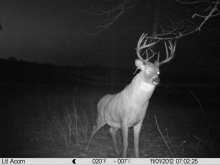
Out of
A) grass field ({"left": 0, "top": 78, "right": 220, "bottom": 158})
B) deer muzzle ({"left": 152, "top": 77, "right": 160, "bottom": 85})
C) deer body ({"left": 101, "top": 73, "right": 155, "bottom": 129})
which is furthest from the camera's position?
grass field ({"left": 0, "top": 78, "right": 220, "bottom": 158})

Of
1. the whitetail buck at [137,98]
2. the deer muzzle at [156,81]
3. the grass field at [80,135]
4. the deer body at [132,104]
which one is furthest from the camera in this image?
the grass field at [80,135]

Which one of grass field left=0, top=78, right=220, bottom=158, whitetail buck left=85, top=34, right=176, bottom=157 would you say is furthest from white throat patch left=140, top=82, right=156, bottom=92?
grass field left=0, top=78, right=220, bottom=158

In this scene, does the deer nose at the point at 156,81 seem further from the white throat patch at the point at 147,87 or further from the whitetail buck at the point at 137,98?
the white throat patch at the point at 147,87

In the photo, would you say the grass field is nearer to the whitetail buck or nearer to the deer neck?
the whitetail buck

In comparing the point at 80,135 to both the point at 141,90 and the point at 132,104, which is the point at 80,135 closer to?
the point at 132,104

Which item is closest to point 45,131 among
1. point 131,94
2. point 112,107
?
point 112,107

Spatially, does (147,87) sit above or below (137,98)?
above

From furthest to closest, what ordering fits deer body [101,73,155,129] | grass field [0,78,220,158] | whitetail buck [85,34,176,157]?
1. grass field [0,78,220,158]
2. deer body [101,73,155,129]
3. whitetail buck [85,34,176,157]

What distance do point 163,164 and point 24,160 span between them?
7.85 feet

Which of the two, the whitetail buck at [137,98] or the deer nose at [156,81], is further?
the whitetail buck at [137,98]

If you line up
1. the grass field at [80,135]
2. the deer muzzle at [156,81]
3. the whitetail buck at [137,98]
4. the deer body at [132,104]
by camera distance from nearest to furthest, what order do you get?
1. the deer muzzle at [156,81]
2. the whitetail buck at [137,98]
3. the deer body at [132,104]
4. the grass field at [80,135]

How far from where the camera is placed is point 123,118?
4930 mm

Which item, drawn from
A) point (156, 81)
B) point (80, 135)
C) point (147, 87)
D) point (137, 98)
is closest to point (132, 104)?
point (137, 98)

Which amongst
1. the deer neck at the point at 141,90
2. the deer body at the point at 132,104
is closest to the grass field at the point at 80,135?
the deer body at the point at 132,104
